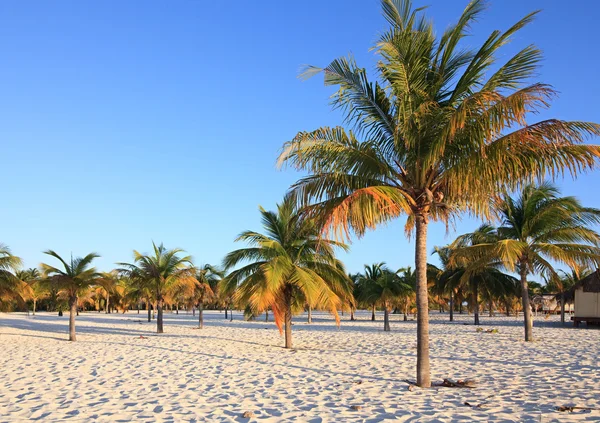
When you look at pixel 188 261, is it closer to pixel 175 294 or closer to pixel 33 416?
pixel 175 294

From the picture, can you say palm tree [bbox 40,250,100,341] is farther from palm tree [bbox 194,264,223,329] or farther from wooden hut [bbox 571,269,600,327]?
wooden hut [bbox 571,269,600,327]

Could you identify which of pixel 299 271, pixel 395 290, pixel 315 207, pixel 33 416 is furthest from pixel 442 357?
pixel 395 290

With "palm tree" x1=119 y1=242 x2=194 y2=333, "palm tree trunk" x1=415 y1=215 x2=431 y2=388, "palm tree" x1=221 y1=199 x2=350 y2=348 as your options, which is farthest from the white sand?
"palm tree" x1=119 y1=242 x2=194 y2=333

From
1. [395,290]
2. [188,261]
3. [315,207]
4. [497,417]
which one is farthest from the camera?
[395,290]

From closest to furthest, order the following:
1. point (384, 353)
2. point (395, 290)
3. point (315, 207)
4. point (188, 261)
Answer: point (315, 207), point (384, 353), point (188, 261), point (395, 290)

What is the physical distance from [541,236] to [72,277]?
1908cm

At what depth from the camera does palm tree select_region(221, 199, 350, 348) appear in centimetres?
1559

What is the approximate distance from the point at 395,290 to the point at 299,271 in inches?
575

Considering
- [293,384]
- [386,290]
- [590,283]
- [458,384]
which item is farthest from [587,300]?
[293,384]

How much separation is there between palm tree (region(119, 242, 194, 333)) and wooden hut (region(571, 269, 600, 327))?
2328cm

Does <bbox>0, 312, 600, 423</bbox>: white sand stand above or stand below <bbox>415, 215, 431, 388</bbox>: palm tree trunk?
below

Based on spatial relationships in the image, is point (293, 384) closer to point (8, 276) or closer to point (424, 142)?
point (424, 142)

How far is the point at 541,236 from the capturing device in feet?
58.4

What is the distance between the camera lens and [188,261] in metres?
26.7
